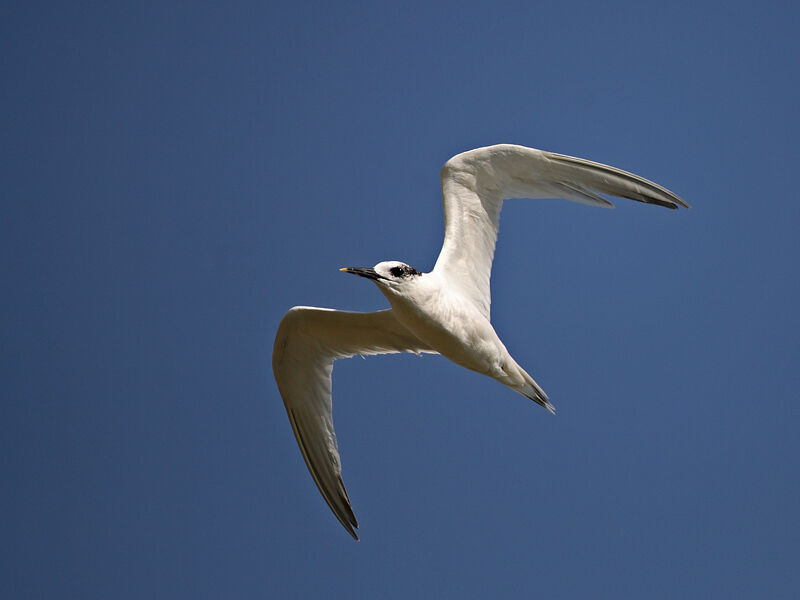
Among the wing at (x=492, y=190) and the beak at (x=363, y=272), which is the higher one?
the wing at (x=492, y=190)

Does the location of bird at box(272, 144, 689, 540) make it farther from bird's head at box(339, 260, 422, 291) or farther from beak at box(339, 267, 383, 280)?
beak at box(339, 267, 383, 280)

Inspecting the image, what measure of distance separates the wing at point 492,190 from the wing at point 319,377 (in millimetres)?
606

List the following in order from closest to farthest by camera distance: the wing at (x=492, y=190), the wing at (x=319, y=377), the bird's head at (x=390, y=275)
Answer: the bird's head at (x=390, y=275)
the wing at (x=492, y=190)
the wing at (x=319, y=377)

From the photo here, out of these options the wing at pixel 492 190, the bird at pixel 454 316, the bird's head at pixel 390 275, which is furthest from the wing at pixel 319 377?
the bird's head at pixel 390 275

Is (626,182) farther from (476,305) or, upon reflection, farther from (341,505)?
(341,505)

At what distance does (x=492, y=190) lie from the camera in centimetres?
683

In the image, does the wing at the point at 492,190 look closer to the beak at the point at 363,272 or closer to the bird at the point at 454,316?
the bird at the point at 454,316

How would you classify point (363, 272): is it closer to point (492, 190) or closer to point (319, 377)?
point (492, 190)

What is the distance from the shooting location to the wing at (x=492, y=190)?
262 inches

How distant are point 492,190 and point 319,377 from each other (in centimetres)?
168

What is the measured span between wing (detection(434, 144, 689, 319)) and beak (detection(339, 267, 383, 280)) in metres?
0.75

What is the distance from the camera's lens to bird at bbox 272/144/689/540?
6.31m

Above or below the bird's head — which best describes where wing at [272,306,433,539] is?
below

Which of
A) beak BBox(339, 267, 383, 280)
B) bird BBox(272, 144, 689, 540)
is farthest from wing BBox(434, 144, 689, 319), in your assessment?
beak BBox(339, 267, 383, 280)
